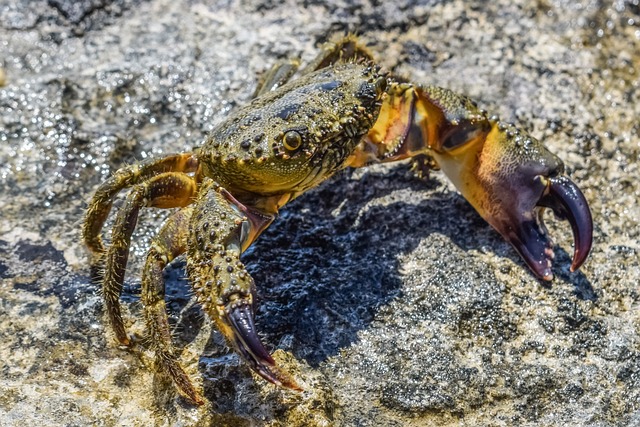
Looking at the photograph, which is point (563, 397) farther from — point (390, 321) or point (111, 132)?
point (111, 132)

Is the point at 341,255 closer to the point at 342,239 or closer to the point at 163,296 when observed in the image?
the point at 342,239

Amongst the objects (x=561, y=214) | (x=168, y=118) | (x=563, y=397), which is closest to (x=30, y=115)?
(x=168, y=118)

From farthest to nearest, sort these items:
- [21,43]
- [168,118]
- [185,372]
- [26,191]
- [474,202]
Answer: [21,43]
[168,118]
[26,191]
[474,202]
[185,372]

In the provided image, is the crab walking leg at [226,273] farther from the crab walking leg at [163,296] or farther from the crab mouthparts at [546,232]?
the crab mouthparts at [546,232]

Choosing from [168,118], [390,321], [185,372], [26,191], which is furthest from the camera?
[168,118]

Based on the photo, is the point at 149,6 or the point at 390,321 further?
the point at 149,6

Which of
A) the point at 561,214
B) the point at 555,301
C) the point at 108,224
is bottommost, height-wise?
the point at 108,224


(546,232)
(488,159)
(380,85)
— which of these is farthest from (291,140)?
(546,232)
